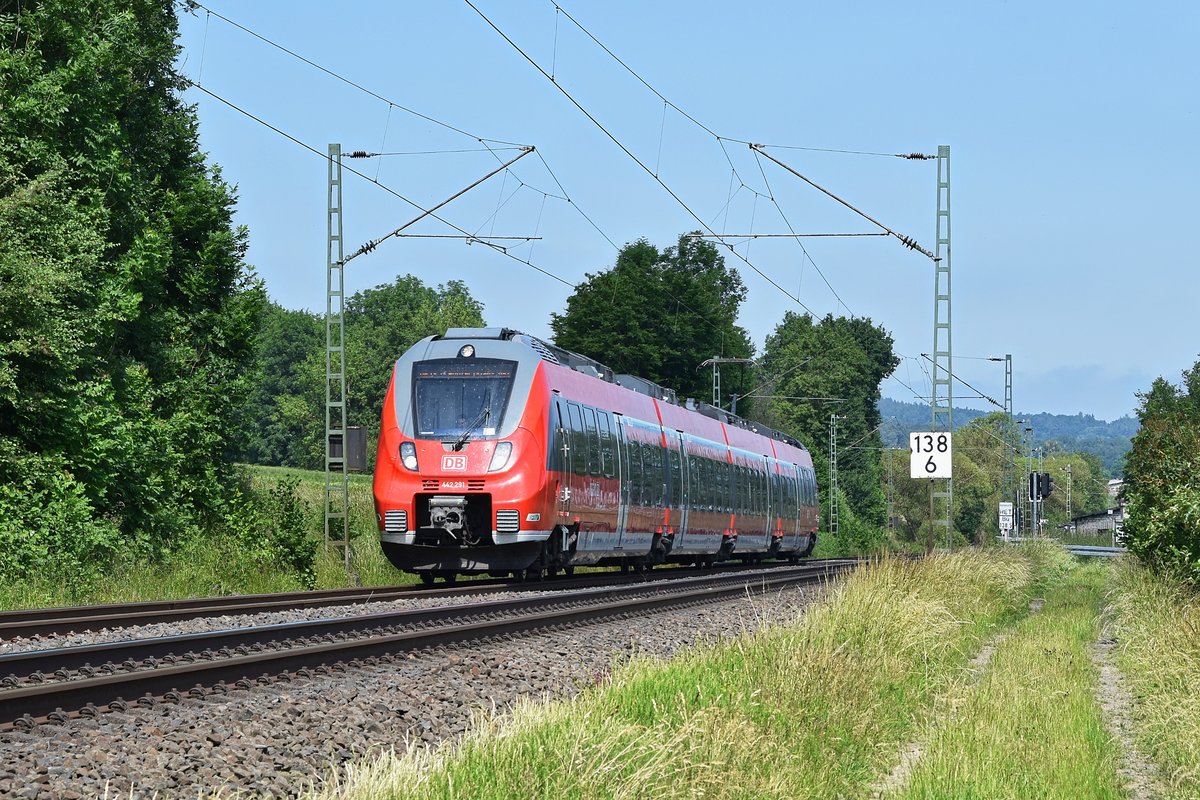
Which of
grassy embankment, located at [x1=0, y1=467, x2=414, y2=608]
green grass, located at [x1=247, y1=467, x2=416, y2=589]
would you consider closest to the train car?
green grass, located at [x1=247, y1=467, x2=416, y2=589]

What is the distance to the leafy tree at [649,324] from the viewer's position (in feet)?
269

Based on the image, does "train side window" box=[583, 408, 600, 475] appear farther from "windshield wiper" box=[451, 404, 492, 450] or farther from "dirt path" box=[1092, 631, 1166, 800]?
"dirt path" box=[1092, 631, 1166, 800]

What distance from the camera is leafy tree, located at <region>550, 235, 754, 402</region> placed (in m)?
82.1

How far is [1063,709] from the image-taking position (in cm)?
1214

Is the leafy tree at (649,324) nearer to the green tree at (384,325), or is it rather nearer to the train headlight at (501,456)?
the green tree at (384,325)

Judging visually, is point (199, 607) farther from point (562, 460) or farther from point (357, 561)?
point (357, 561)

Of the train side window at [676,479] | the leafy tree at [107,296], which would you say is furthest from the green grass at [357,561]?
the train side window at [676,479]

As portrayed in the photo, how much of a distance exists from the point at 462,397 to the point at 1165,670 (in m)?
12.5

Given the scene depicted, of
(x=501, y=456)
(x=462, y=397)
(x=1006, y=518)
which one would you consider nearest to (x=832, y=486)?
(x=1006, y=518)

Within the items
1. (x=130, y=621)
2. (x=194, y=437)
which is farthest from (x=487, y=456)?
(x=194, y=437)

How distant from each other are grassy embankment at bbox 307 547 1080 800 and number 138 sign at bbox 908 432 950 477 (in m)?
12.5

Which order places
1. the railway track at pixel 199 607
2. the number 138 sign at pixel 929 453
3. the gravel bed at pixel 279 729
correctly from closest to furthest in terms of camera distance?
the gravel bed at pixel 279 729
the railway track at pixel 199 607
the number 138 sign at pixel 929 453

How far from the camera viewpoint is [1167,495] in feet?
71.8

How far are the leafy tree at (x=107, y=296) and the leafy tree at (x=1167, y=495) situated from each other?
53.1 feet
